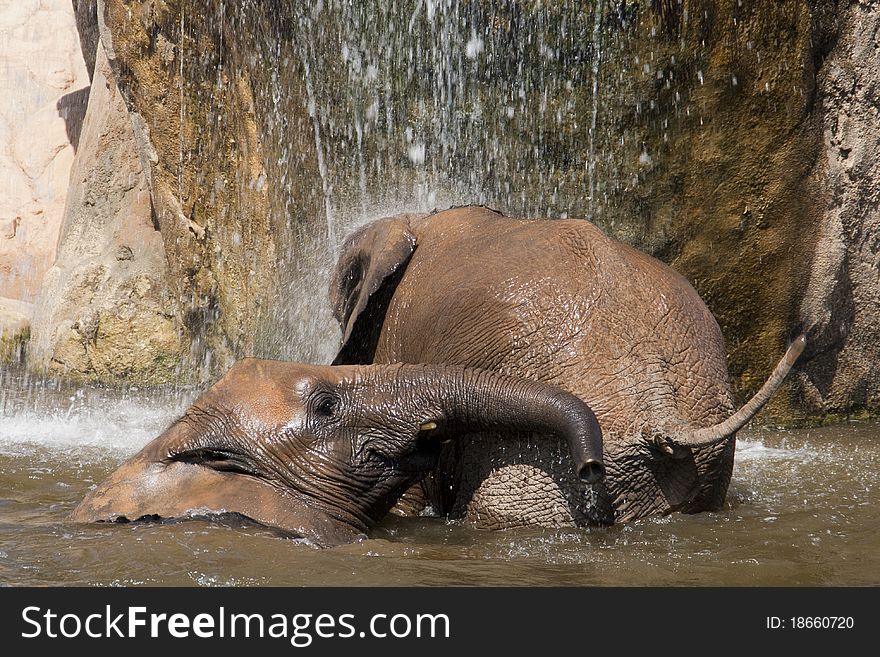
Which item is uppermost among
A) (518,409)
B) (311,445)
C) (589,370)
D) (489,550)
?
(589,370)

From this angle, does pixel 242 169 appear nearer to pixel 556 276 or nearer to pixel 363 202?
pixel 363 202

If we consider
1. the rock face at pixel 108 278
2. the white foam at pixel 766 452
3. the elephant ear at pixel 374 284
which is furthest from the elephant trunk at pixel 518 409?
the rock face at pixel 108 278

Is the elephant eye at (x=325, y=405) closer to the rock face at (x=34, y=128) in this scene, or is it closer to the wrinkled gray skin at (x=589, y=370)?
the wrinkled gray skin at (x=589, y=370)

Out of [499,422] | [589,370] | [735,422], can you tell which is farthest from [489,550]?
[735,422]

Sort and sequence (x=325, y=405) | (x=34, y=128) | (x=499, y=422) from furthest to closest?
(x=34, y=128) → (x=325, y=405) → (x=499, y=422)

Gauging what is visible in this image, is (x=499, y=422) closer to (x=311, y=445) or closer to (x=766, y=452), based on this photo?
(x=311, y=445)

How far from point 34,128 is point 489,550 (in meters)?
16.4

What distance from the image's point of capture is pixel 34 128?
63.0 ft

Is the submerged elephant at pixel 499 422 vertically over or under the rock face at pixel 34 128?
under

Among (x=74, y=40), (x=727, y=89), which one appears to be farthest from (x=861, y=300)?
(x=74, y=40)

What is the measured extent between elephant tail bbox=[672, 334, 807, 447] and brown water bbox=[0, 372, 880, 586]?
16.1 inches

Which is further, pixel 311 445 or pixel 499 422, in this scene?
pixel 311 445

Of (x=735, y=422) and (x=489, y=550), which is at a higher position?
(x=735, y=422)

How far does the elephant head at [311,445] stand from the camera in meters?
4.93
